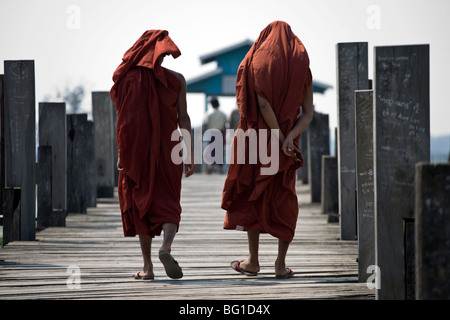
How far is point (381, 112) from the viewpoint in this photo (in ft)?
12.9

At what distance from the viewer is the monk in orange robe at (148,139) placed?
5.45m

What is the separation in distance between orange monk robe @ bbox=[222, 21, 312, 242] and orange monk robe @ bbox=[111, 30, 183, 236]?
49 cm

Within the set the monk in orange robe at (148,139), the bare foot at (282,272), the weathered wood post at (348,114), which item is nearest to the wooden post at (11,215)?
the monk in orange robe at (148,139)

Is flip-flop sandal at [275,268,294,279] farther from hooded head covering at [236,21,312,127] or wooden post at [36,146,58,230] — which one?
wooden post at [36,146,58,230]

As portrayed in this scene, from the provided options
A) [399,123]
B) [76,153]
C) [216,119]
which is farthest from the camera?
[216,119]

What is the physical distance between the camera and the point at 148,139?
5.48 metres

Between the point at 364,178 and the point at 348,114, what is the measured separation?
2176 mm

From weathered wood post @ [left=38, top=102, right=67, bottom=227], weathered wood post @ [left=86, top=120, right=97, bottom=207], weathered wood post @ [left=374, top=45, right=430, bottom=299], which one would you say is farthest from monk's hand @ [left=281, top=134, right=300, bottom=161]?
weathered wood post @ [left=86, top=120, right=97, bottom=207]

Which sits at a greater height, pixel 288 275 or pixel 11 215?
pixel 11 215

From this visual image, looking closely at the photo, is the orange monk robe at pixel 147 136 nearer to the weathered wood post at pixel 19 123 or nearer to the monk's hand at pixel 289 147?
the monk's hand at pixel 289 147

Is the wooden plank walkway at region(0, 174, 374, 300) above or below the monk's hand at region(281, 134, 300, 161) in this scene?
below

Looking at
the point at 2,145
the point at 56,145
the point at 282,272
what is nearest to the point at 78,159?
the point at 56,145

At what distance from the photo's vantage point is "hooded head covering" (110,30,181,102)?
547cm

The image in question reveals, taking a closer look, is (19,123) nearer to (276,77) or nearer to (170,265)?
(170,265)
